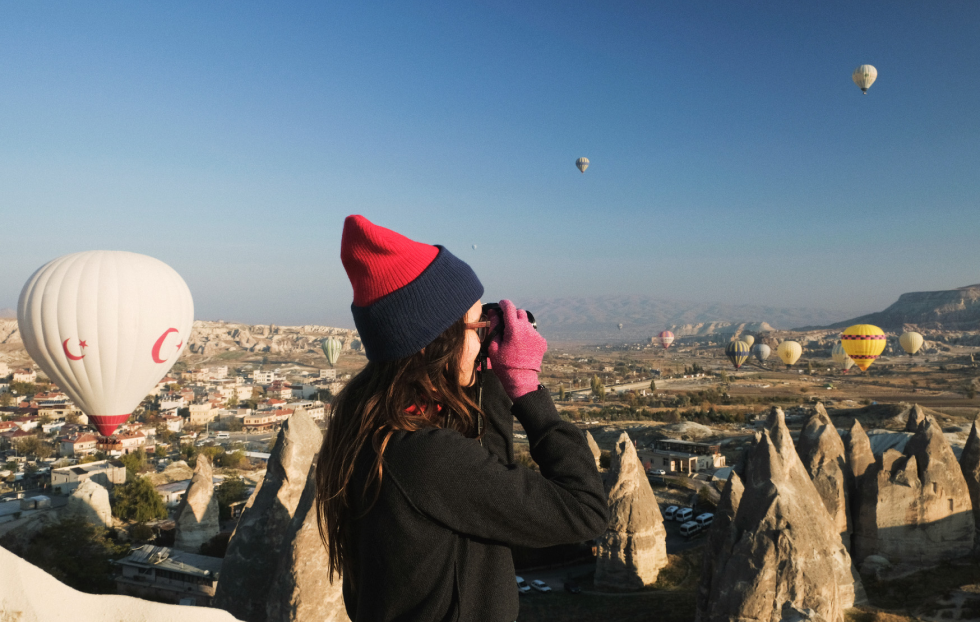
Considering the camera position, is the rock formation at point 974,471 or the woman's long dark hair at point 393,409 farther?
the rock formation at point 974,471

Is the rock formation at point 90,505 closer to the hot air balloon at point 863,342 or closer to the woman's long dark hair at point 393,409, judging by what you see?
the woman's long dark hair at point 393,409

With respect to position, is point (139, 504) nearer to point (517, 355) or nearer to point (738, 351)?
point (517, 355)

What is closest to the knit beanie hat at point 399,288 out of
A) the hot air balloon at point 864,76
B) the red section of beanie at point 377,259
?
the red section of beanie at point 377,259

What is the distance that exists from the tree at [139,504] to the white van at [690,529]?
14687 mm

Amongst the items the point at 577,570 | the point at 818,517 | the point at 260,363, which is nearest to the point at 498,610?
the point at 818,517

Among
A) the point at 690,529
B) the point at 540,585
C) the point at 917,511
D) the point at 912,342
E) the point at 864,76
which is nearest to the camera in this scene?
the point at 917,511

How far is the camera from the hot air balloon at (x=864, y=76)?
102 ft

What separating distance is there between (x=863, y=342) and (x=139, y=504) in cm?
3695

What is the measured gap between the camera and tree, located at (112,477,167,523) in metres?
18.8

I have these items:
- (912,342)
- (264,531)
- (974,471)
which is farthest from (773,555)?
(912,342)

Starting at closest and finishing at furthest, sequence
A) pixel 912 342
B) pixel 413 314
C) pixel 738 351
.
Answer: pixel 413 314, pixel 912 342, pixel 738 351

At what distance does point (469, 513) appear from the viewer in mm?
1128

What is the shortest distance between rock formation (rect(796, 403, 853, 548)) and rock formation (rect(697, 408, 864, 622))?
4096 mm

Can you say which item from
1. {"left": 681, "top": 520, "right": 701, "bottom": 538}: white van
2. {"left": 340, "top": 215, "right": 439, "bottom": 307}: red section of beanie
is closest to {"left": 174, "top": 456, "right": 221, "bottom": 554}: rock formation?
{"left": 681, "top": 520, "right": 701, "bottom": 538}: white van
